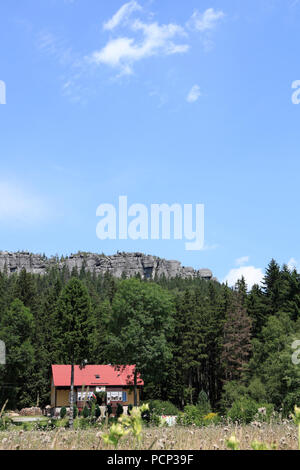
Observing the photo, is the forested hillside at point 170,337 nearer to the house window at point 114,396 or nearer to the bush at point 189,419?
the house window at point 114,396

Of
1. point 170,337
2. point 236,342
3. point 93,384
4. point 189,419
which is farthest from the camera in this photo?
point 170,337

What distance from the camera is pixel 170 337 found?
63562 millimetres

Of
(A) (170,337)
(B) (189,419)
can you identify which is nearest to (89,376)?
(A) (170,337)

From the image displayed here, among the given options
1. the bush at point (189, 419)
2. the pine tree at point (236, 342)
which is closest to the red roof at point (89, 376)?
the pine tree at point (236, 342)

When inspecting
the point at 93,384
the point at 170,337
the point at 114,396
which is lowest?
the point at 114,396

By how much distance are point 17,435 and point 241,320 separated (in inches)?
2072

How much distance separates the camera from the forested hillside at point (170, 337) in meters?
46.2

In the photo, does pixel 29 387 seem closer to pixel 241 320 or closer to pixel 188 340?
pixel 188 340

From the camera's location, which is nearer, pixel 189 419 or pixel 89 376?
pixel 189 419

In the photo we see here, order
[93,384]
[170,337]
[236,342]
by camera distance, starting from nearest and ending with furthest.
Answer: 1. [236,342]
2. [93,384]
3. [170,337]

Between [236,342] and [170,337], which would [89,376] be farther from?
[236,342]

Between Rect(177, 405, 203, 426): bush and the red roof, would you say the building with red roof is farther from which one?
Rect(177, 405, 203, 426): bush

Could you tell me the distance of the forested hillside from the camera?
152 ft

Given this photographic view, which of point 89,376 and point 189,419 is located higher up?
point 189,419
